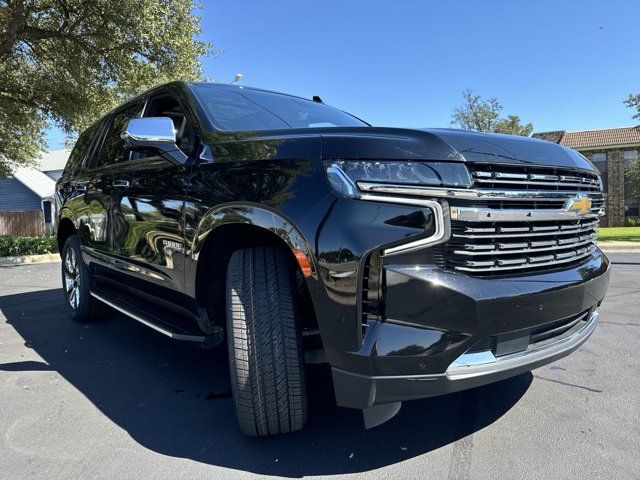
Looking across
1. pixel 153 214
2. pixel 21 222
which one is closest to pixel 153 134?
pixel 153 214

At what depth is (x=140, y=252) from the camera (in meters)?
3.30

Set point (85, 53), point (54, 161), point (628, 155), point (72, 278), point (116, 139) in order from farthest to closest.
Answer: point (54, 161) < point (628, 155) < point (85, 53) < point (72, 278) < point (116, 139)

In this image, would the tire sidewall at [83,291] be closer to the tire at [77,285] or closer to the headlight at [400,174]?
the tire at [77,285]

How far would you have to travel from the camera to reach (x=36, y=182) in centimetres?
3216

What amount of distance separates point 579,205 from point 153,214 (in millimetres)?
2438

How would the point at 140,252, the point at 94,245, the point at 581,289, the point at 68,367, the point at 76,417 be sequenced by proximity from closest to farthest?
the point at 581,289
the point at 76,417
the point at 140,252
the point at 68,367
the point at 94,245

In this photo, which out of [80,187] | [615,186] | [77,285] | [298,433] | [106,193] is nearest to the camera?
[298,433]

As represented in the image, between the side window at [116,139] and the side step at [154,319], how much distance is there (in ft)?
3.61

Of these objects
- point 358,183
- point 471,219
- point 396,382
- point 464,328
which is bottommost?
point 396,382

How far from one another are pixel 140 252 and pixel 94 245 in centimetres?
119

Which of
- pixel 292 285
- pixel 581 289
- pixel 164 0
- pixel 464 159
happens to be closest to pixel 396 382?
pixel 292 285

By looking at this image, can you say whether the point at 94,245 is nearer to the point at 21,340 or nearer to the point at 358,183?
the point at 21,340

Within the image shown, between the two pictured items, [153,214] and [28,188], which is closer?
[153,214]

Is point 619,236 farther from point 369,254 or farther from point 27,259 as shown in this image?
point 369,254
